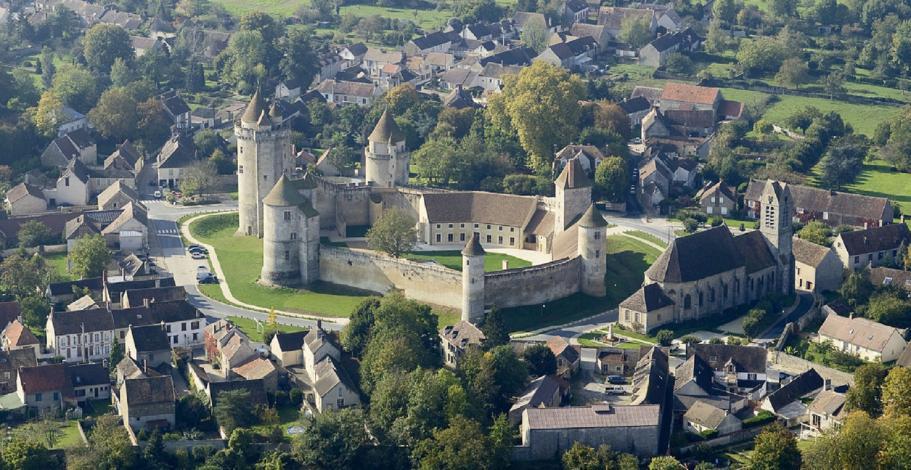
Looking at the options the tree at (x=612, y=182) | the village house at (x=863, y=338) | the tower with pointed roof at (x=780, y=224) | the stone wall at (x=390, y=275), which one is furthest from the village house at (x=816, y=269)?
the stone wall at (x=390, y=275)

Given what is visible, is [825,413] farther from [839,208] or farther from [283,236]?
[283,236]

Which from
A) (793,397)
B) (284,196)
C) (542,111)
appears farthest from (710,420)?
(542,111)

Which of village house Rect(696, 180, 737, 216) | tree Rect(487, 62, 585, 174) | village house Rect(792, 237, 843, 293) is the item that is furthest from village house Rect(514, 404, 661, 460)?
tree Rect(487, 62, 585, 174)

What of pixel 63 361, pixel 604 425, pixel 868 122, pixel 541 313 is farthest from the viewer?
pixel 868 122

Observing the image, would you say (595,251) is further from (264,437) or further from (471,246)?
(264,437)

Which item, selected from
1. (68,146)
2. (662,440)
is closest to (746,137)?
(68,146)

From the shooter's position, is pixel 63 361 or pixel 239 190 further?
pixel 239 190
